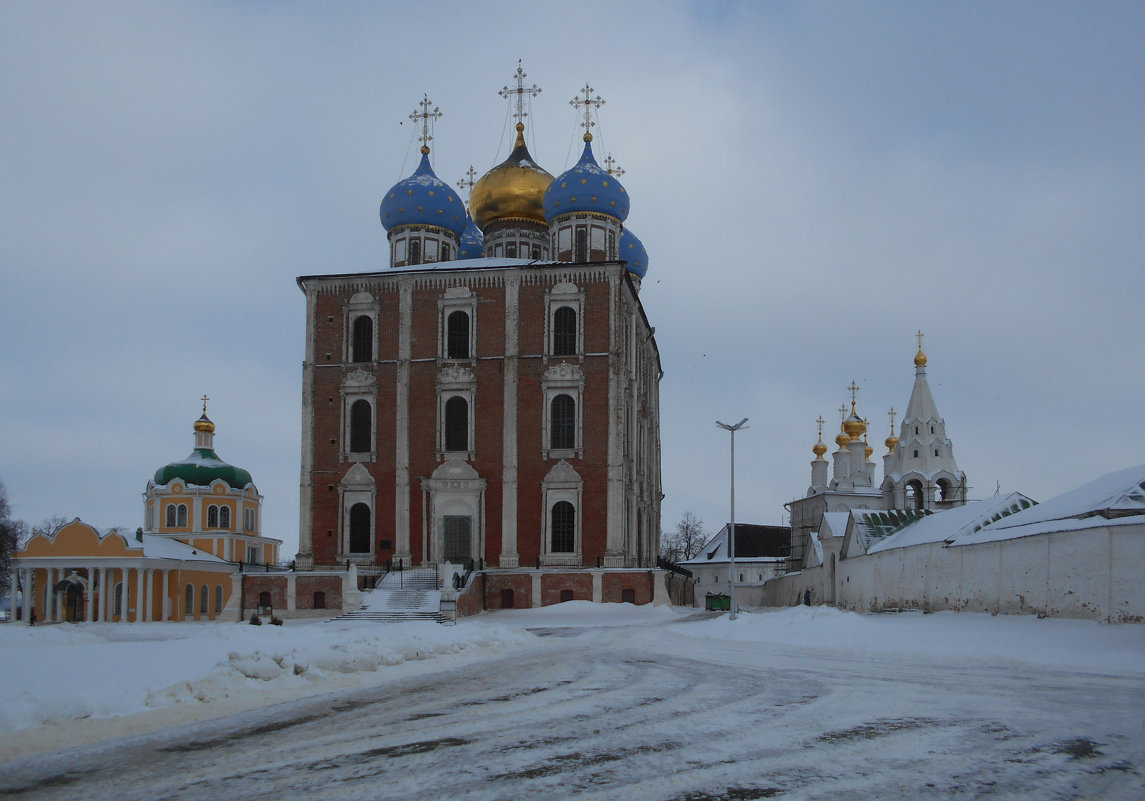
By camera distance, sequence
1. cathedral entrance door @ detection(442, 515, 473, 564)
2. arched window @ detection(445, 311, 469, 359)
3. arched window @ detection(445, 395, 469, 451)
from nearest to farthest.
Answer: cathedral entrance door @ detection(442, 515, 473, 564) < arched window @ detection(445, 395, 469, 451) < arched window @ detection(445, 311, 469, 359)

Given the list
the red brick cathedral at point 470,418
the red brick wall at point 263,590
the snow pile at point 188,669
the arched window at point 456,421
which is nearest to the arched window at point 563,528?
the red brick cathedral at point 470,418

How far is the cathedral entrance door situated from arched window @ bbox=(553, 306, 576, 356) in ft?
23.4

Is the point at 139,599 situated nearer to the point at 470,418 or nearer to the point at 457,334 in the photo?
the point at 470,418

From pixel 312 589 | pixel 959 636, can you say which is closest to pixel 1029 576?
pixel 959 636

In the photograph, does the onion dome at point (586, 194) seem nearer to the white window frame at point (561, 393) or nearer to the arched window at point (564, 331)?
the arched window at point (564, 331)

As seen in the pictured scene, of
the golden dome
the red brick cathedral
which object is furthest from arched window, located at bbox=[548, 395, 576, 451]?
the golden dome

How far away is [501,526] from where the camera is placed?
39.7m

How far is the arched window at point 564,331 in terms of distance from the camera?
134ft

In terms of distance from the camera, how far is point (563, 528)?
1561 inches

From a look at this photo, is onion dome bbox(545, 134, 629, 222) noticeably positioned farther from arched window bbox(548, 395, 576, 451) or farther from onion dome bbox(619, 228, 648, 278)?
arched window bbox(548, 395, 576, 451)

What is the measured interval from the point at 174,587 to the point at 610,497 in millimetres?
22800

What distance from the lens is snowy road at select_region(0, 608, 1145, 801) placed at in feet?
24.9

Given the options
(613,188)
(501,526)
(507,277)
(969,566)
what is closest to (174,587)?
(501,526)

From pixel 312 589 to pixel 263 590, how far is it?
5.71ft
